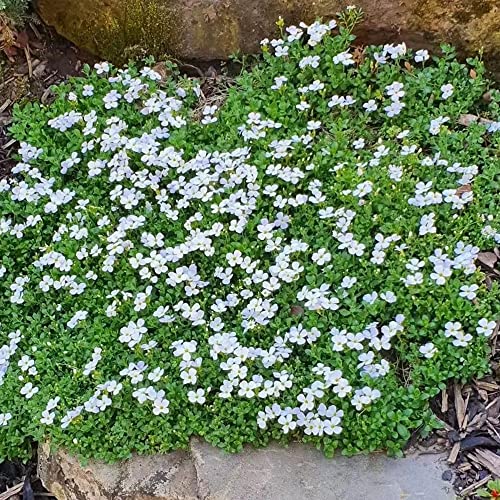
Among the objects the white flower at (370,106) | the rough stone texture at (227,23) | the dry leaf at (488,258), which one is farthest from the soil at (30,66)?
the dry leaf at (488,258)

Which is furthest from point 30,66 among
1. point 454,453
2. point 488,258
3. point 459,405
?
point 454,453

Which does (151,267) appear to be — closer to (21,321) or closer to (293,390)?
(21,321)

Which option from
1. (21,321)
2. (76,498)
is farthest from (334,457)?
(21,321)

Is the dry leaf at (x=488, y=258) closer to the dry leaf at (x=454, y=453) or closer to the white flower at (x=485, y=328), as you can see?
the white flower at (x=485, y=328)

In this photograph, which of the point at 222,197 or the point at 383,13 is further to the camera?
the point at 383,13

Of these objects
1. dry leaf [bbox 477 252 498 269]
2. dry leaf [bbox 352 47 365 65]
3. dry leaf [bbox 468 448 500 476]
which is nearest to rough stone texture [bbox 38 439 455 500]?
dry leaf [bbox 468 448 500 476]
